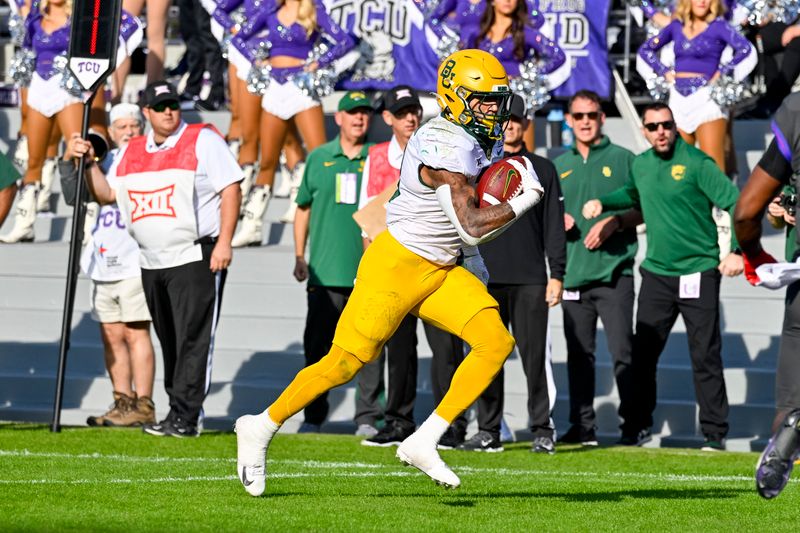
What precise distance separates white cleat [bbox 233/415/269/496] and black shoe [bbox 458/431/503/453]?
9.48 feet

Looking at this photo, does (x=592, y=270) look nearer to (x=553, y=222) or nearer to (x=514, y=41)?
(x=553, y=222)

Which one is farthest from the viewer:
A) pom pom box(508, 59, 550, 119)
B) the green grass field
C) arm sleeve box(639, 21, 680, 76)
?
arm sleeve box(639, 21, 680, 76)

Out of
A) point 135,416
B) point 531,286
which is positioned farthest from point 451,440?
point 135,416

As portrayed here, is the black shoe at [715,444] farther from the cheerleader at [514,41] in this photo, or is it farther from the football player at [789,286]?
the football player at [789,286]

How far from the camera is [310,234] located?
11234mm

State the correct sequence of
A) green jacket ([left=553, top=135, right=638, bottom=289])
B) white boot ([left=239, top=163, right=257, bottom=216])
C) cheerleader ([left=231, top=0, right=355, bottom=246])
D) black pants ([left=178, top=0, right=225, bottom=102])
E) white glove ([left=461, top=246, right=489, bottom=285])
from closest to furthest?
white glove ([left=461, top=246, right=489, bottom=285]), green jacket ([left=553, top=135, right=638, bottom=289]), cheerleader ([left=231, top=0, right=355, bottom=246]), white boot ([left=239, top=163, right=257, bottom=216]), black pants ([left=178, top=0, right=225, bottom=102])

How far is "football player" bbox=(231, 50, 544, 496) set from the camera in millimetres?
7270

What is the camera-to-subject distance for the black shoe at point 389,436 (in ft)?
33.6

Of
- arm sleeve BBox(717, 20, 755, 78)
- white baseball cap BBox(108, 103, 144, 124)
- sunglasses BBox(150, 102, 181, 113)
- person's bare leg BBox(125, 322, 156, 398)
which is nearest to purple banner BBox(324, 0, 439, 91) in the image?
arm sleeve BBox(717, 20, 755, 78)

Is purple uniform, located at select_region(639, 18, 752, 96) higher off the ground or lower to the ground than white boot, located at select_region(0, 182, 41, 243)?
higher

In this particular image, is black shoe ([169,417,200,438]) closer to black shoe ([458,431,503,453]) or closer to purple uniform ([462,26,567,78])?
black shoe ([458,431,503,453])

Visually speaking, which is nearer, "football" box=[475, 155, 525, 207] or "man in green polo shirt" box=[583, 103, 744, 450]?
"football" box=[475, 155, 525, 207]

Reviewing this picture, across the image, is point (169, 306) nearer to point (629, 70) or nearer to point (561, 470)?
point (561, 470)

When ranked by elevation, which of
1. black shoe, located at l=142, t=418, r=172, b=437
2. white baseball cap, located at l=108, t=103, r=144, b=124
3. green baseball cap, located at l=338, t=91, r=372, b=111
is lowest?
black shoe, located at l=142, t=418, r=172, b=437
